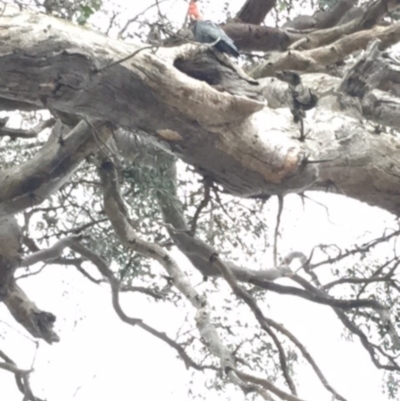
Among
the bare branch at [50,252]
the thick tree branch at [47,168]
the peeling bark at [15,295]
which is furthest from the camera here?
the bare branch at [50,252]

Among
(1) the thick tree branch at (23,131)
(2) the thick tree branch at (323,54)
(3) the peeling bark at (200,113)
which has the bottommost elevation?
(3) the peeling bark at (200,113)

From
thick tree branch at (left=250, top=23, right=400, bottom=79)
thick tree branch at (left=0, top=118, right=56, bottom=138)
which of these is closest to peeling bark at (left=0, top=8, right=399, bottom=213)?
thick tree branch at (left=0, top=118, right=56, bottom=138)

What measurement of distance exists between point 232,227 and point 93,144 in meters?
1.36

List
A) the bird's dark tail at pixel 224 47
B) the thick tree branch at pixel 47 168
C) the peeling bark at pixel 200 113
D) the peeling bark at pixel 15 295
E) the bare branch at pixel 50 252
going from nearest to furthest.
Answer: the peeling bark at pixel 200 113 < the bird's dark tail at pixel 224 47 < the thick tree branch at pixel 47 168 < the peeling bark at pixel 15 295 < the bare branch at pixel 50 252

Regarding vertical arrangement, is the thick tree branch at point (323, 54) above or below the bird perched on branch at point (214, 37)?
above

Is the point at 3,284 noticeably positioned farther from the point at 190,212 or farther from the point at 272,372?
the point at 272,372

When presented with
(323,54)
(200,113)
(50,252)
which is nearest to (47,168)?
(50,252)

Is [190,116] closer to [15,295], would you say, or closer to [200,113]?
[200,113]

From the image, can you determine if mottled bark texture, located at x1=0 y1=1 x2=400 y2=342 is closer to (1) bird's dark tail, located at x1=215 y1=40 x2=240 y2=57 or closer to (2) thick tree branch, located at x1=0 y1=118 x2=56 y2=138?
(1) bird's dark tail, located at x1=215 y1=40 x2=240 y2=57

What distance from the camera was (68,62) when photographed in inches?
61.3

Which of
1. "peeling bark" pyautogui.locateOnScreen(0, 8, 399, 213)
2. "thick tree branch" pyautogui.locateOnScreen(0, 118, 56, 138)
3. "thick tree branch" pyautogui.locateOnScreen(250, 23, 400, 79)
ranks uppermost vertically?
"thick tree branch" pyautogui.locateOnScreen(250, 23, 400, 79)

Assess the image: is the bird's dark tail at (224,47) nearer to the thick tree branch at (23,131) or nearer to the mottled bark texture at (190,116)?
the mottled bark texture at (190,116)

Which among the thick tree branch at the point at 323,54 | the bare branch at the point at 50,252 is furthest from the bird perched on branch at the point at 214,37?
the bare branch at the point at 50,252

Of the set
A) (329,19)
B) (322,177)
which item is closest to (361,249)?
(322,177)
